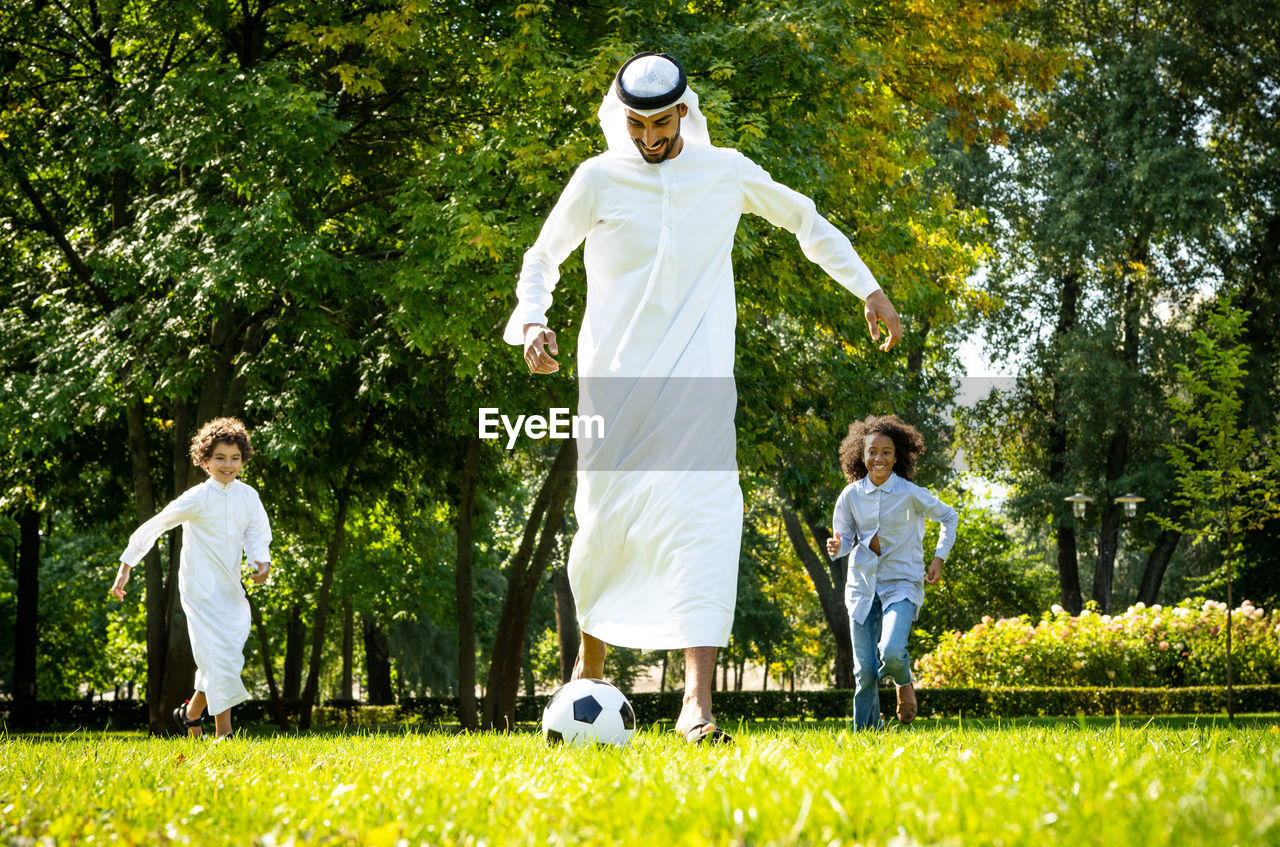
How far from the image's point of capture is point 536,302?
529cm

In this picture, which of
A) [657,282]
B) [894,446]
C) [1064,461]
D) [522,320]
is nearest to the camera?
[657,282]

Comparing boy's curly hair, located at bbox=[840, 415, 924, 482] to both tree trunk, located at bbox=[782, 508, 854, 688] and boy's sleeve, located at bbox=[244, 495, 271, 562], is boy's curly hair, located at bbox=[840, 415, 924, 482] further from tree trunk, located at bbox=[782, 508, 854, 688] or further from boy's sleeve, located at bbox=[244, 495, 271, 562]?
tree trunk, located at bbox=[782, 508, 854, 688]

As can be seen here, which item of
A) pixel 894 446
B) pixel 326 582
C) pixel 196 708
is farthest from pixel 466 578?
pixel 894 446

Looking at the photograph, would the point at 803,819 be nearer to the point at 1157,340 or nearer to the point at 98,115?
the point at 98,115

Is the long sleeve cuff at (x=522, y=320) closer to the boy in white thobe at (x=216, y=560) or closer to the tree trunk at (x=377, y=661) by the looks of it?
the boy in white thobe at (x=216, y=560)

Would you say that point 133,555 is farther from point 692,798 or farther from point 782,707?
point 782,707

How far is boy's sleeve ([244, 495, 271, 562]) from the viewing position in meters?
8.60

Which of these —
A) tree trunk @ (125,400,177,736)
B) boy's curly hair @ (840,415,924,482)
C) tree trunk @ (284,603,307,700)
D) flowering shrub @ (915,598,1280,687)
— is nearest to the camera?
boy's curly hair @ (840,415,924,482)

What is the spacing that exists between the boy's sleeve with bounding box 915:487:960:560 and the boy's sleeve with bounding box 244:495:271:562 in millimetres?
4813

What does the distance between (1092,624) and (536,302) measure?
18288 mm

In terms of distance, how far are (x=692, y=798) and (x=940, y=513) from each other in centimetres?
591

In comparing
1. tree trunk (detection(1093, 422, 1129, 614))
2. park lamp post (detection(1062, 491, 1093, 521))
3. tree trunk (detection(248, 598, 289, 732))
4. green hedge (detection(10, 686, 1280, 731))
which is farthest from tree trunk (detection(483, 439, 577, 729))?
tree trunk (detection(1093, 422, 1129, 614))

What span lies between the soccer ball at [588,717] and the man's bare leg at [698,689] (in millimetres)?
232

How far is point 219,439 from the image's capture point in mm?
8461
